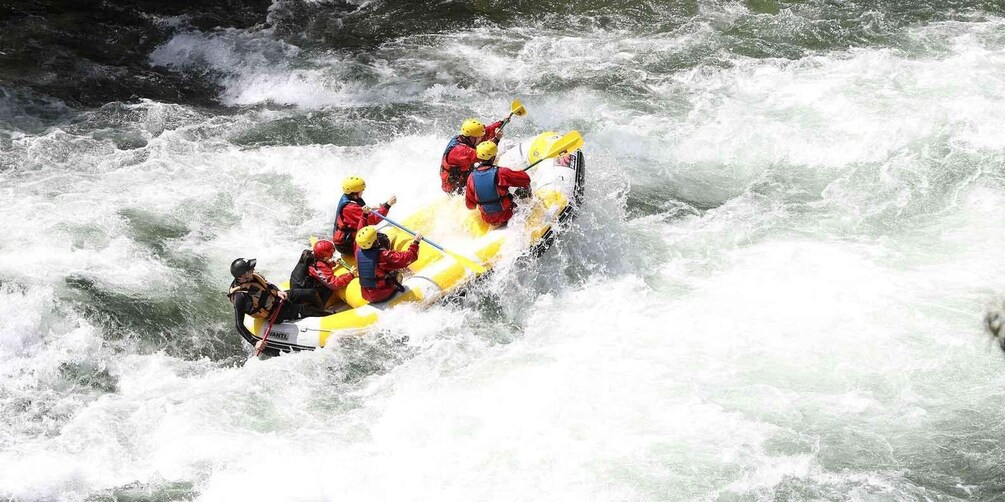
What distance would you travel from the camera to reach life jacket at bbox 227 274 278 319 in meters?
7.60

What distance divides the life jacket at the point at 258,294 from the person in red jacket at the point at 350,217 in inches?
36.8

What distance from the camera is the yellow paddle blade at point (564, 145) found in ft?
29.7

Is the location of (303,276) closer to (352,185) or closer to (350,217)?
(350,217)

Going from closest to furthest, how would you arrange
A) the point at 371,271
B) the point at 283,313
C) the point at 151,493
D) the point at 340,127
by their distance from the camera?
the point at 151,493 → the point at 371,271 → the point at 283,313 → the point at 340,127

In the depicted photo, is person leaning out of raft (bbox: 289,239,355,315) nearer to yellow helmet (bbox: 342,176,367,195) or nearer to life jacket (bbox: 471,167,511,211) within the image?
yellow helmet (bbox: 342,176,367,195)

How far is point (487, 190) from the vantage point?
8.26 meters

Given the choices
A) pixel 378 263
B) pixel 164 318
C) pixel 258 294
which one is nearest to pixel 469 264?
pixel 378 263

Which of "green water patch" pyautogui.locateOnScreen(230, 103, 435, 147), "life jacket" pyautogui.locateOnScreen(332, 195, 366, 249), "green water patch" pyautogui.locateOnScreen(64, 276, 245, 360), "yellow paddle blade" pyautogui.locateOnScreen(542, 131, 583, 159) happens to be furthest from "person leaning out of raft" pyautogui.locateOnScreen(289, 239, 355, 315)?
"green water patch" pyautogui.locateOnScreen(230, 103, 435, 147)

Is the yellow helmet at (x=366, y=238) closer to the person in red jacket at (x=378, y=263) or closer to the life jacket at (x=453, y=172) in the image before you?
the person in red jacket at (x=378, y=263)

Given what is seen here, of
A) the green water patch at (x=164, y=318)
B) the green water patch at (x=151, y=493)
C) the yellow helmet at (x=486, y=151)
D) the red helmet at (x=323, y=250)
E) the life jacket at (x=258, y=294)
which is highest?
the yellow helmet at (x=486, y=151)

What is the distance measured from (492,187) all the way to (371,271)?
134cm

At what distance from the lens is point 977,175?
9.48 meters

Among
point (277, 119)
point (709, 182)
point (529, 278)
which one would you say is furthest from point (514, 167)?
point (277, 119)

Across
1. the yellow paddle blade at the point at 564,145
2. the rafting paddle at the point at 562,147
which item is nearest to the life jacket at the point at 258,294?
the rafting paddle at the point at 562,147
